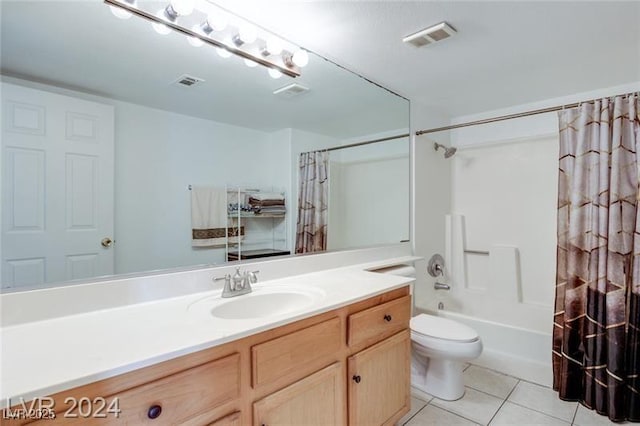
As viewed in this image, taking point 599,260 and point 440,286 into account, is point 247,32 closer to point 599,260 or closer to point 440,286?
point 599,260

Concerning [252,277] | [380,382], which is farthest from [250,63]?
[380,382]

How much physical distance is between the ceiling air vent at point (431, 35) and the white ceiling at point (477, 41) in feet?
0.10

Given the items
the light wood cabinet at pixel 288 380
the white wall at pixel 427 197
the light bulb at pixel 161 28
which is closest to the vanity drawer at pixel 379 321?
the light wood cabinet at pixel 288 380

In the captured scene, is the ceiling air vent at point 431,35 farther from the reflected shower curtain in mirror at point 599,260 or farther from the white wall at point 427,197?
the reflected shower curtain in mirror at point 599,260

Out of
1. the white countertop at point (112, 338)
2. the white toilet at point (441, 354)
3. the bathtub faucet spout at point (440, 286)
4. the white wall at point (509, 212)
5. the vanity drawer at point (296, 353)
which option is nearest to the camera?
the white countertop at point (112, 338)

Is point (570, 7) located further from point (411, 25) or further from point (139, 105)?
point (139, 105)

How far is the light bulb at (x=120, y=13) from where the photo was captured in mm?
1221

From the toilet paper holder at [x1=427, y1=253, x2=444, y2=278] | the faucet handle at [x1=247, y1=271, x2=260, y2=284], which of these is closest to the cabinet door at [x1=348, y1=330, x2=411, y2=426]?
the faucet handle at [x1=247, y1=271, x2=260, y2=284]

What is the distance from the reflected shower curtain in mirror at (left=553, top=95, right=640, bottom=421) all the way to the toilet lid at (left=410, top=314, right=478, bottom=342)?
2.24 feet

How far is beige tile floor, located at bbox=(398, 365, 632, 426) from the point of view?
1.77 m

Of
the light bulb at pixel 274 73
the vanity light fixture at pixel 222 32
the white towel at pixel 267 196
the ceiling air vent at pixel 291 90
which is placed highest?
the vanity light fixture at pixel 222 32

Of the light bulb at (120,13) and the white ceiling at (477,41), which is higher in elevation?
the white ceiling at (477,41)

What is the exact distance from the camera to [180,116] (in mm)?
1406

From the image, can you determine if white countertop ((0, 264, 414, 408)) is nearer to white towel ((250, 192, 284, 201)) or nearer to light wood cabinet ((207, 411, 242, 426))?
light wood cabinet ((207, 411, 242, 426))
